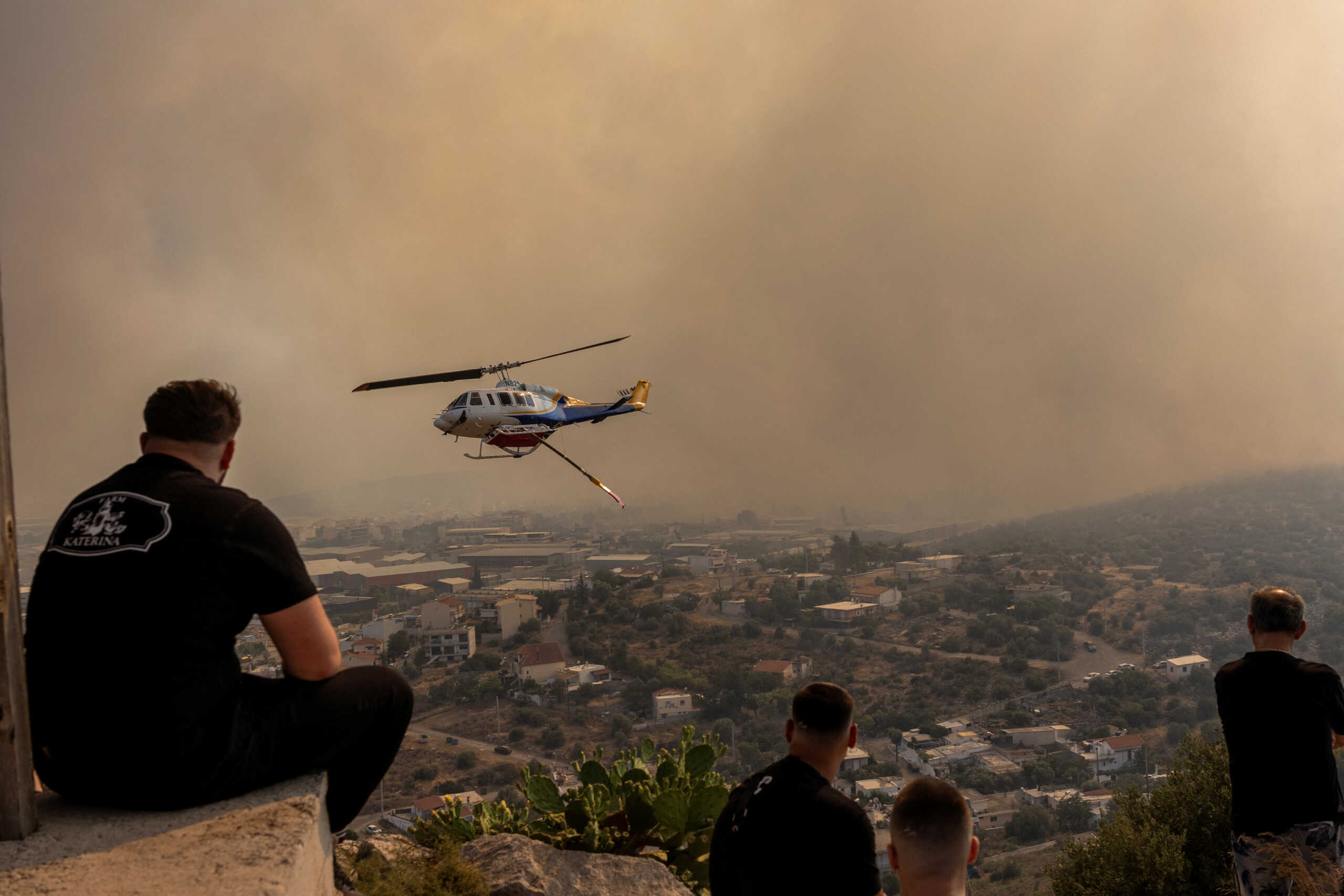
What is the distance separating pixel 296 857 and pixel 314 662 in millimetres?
568

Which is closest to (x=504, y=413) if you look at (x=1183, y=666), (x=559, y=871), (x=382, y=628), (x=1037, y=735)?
(x=559, y=871)

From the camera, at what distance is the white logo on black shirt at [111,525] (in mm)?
2338

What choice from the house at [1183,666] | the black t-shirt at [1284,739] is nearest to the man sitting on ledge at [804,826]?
the black t-shirt at [1284,739]

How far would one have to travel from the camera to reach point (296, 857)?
2268 millimetres

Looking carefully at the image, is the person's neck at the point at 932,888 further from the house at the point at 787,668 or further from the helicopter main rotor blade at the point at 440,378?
the house at the point at 787,668

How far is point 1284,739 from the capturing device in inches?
159

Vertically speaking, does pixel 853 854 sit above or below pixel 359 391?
below

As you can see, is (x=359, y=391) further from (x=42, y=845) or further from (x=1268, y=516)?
(x=1268, y=516)

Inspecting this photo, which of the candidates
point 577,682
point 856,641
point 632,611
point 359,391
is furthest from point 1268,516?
point 359,391

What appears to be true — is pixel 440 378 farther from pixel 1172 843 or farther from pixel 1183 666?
pixel 1183 666

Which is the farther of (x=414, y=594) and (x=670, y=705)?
(x=414, y=594)

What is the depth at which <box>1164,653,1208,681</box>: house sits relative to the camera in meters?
38.3

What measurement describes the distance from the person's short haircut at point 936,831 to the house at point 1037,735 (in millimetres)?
33326

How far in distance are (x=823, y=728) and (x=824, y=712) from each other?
0.05 m
